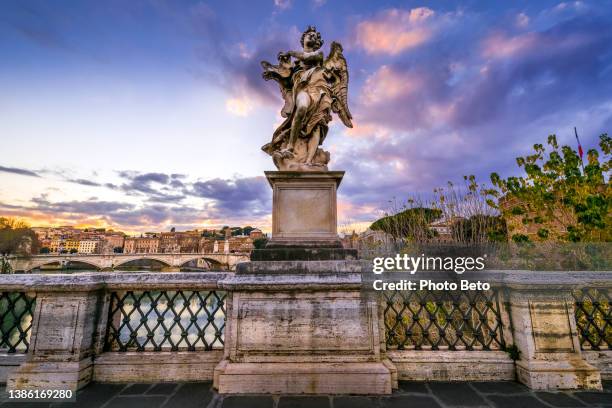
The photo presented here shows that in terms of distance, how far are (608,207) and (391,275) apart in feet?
18.6

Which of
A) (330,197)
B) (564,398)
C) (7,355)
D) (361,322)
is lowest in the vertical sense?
(564,398)

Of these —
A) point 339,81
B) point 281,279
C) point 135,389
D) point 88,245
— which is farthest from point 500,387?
point 88,245

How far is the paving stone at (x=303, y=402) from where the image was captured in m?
2.32

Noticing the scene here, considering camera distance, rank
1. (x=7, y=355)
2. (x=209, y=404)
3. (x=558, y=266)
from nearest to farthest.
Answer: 1. (x=209, y=404)
2. (x=7, y=355)
3. (x=558, y=266)

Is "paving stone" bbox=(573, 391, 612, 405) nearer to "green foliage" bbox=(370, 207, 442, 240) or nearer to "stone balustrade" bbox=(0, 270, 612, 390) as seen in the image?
"stone balustrade" bbox=(0, 270, 612, 390)

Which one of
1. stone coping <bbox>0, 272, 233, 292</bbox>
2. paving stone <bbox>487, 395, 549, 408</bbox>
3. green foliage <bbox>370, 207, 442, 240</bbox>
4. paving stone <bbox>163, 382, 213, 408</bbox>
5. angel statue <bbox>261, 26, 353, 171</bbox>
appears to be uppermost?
angel statue <bbox>261, 26, 353, 171</bbox>

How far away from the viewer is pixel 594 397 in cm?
246

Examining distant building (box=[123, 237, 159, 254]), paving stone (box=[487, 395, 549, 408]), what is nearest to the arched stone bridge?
paving stone (box=[487, 395, 549, 408])

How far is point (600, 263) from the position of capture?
5488 millimetres

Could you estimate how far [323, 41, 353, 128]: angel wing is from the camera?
3.91 metres

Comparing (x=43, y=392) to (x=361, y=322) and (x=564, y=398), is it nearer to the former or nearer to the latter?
(x=361, y=322)

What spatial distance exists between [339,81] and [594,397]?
4.28 m

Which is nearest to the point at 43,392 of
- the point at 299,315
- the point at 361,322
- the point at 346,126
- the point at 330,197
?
the point at 299,315

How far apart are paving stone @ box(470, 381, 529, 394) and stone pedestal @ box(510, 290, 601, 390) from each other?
0.09 meters
